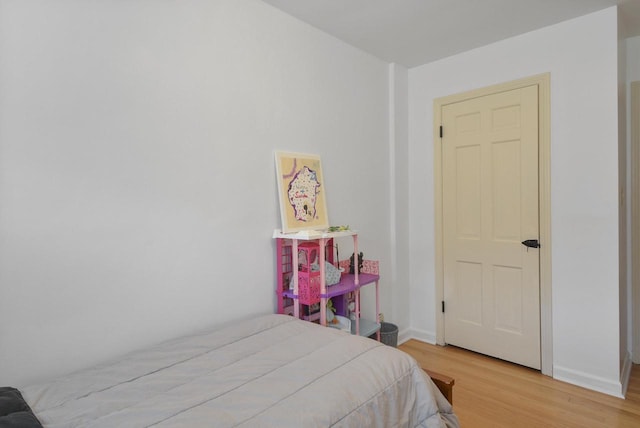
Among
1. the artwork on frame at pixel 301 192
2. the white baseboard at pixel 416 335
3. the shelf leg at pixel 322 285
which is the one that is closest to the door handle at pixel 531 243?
the white baseboard at pixel 416 335

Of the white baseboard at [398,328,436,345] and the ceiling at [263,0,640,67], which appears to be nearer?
the ceiling at [263,0,640,67]

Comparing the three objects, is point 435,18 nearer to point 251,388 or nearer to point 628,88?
point 628,88

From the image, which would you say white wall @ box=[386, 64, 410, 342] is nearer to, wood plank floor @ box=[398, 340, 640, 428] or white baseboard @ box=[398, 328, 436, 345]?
white baseboard @ box=[398, 328, 436, 345]

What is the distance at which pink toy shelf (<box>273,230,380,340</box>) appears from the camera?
2.03 meters

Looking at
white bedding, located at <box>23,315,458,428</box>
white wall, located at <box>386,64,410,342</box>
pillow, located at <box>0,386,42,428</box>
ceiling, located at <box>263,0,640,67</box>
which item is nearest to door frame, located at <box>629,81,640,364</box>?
ceiling, located at <box>263,0,640,67</box>

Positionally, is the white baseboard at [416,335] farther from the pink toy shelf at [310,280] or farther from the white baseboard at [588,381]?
the white baseboard at [588,381]

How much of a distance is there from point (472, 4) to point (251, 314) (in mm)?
2290

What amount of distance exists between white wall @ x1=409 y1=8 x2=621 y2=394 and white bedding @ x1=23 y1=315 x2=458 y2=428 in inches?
60.4

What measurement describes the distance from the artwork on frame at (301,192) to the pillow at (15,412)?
4.52 ft

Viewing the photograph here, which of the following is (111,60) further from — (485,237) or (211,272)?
(485,237)

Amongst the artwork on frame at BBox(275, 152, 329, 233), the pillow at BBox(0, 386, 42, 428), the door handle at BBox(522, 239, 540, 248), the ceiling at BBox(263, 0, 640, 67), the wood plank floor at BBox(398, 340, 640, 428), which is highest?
the ceiling at BBox(263, 0, 640, 67)

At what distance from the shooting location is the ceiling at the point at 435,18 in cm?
219

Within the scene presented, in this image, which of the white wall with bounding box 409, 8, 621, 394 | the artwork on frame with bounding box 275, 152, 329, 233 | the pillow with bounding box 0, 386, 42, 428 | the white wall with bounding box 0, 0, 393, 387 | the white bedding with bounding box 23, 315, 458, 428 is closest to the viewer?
the pillow with bounding box 0, 386, 42, 428

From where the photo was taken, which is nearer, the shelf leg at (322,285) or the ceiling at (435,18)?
the shelf leg at (322,285)
